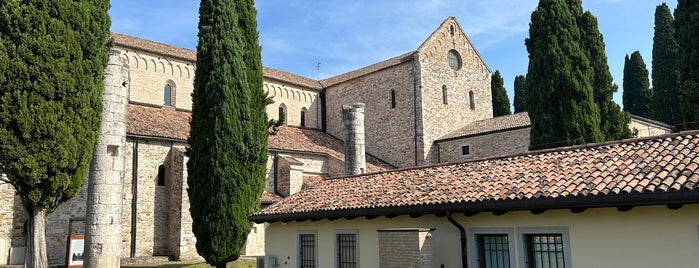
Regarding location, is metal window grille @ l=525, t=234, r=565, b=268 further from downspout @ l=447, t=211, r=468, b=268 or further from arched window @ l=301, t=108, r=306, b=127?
arched window @ l=301, t=108, r=306, b=127

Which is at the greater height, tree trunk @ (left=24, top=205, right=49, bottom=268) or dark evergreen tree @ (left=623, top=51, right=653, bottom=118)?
dark evergreen tree @ (left=623, top=51, right=653, bottom=118)

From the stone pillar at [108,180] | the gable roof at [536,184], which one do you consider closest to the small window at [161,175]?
the stone pillar at [108,180]

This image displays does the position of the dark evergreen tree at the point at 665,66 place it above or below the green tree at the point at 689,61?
above

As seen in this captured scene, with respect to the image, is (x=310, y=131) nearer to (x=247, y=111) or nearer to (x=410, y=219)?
(x=247, y=111)

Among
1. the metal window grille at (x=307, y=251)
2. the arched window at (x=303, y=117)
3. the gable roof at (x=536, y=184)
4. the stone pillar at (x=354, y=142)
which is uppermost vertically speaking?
the arched window at (x=303, y=117)

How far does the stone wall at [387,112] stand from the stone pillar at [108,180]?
585 inches

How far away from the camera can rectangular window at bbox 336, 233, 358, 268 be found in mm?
11352

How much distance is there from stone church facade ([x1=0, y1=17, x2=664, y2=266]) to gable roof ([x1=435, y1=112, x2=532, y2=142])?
0.11m

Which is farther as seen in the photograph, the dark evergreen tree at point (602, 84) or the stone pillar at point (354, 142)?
the stone pillar at point (354, 142)

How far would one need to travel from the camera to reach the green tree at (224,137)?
15.1 m

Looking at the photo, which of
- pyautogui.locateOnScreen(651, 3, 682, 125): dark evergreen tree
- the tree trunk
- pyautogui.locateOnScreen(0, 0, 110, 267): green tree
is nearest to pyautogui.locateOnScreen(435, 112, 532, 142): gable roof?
pyautogui.locateOnScreen(651, 3, 682, 125): dark evergreen tree

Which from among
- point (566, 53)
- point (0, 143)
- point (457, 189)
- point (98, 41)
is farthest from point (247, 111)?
point (566, 53)

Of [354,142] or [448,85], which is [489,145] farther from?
[354,142]

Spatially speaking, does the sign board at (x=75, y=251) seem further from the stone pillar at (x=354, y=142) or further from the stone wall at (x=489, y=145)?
the stone wall at (x=489, y=145)
